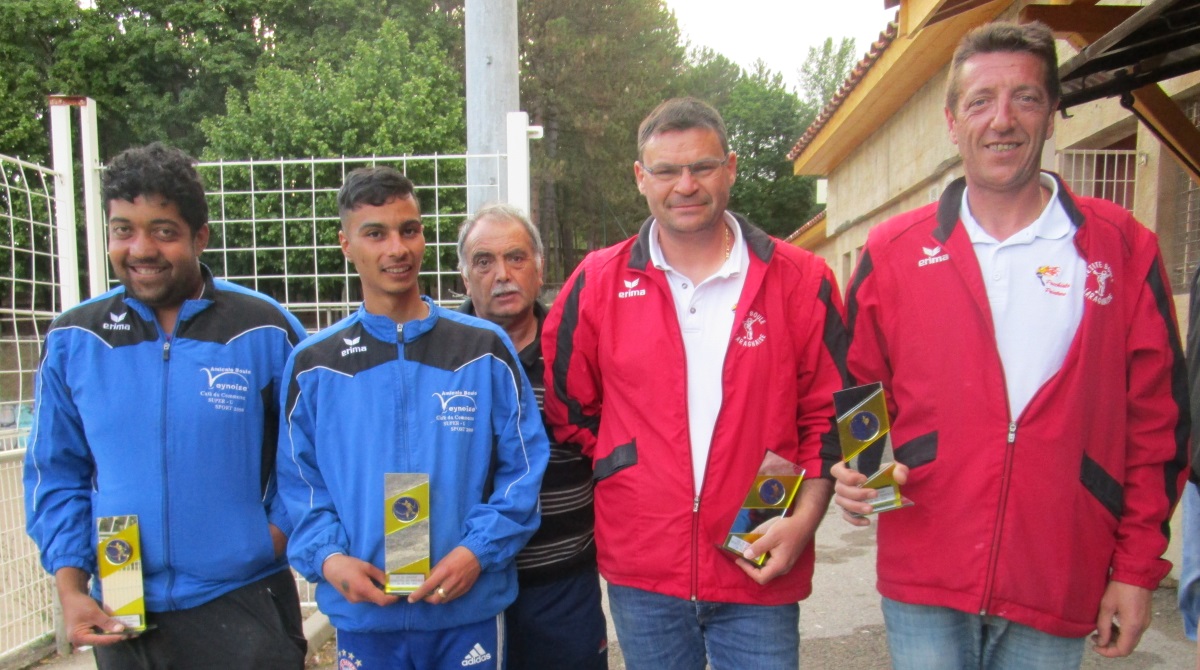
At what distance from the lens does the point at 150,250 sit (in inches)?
94.7

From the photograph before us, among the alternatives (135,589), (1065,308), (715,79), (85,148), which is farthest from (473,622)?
(715,79)

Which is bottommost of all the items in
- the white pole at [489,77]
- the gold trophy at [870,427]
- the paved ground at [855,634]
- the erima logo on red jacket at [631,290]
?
the paved ground at [855,634]

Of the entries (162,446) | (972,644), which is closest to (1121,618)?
(972,644)

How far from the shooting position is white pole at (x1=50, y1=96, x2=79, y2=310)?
4.24m

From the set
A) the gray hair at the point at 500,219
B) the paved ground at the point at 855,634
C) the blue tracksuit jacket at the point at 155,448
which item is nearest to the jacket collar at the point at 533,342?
the gray hair at the point at 500,219

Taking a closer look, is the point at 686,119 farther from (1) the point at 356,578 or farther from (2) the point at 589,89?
(2) the point at 589,89

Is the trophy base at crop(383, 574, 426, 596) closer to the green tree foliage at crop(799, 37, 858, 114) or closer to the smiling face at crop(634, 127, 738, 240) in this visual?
the smiling face at crop(634, 127, 738, 240)

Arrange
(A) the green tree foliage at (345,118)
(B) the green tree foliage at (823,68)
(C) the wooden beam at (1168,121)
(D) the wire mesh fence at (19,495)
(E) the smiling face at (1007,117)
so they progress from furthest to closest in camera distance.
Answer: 1. (B) the green tree foliage at (823,68)
2. (A) the green tree foliage at (345,118)
3. (C) the wooden beam at (1168,121)
4. (D) the wire mesh fence at (19,495)
5. (E) the smiling face at (1007,117)

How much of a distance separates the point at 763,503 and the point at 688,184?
35.9 inches

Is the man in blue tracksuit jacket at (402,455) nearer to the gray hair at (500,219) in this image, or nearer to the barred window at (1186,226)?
the gray hair at (500,219)

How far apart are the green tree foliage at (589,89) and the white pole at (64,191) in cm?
2315

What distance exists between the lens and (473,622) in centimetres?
233

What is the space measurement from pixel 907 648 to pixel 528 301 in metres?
1.59

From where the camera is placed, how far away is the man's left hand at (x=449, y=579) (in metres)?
2.18
